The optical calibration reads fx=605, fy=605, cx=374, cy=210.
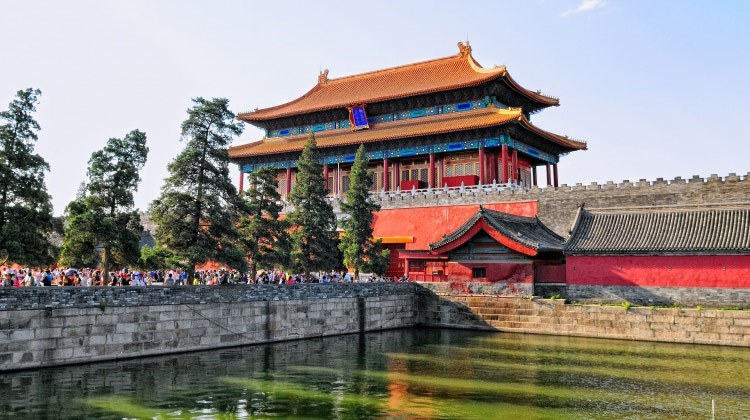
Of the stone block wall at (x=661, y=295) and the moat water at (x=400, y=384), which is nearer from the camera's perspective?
the moat water at (x=400, y=384)

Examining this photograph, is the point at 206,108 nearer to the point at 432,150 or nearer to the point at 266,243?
the point at 266,243

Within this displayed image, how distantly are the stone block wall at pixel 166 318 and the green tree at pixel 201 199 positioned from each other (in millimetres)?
2032

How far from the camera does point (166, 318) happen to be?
1931 centimetres

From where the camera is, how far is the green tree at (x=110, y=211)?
20.5 metres

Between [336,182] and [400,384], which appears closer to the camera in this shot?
[400,384]

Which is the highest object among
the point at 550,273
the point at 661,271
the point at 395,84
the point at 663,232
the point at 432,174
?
the point at 395,84

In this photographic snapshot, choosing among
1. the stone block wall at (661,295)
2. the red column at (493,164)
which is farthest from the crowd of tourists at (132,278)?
the red column at (493,164)

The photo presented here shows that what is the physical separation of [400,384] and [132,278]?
1492cm

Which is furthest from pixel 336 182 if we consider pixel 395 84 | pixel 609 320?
pixel 609 320

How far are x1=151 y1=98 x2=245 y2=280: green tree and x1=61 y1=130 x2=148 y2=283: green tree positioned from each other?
1082 millimetres

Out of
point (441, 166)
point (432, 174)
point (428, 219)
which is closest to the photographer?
point (428, 219)

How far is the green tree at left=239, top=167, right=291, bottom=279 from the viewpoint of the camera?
25061 millimetres

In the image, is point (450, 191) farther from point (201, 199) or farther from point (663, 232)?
point (201, 199)

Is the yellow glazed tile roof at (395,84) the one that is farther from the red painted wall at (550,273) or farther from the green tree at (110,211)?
the green tree at (110,211)
